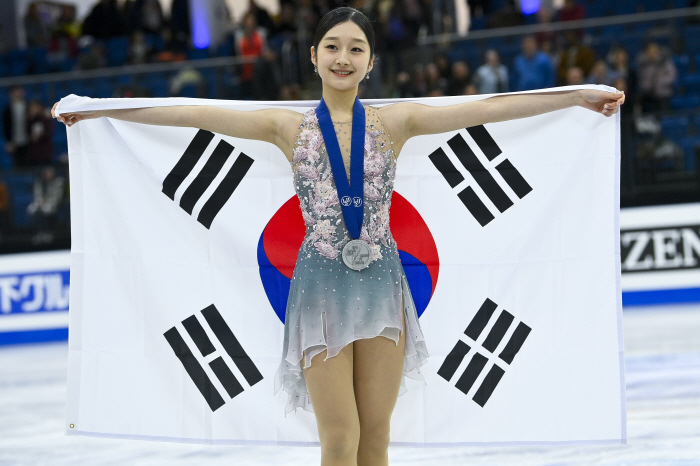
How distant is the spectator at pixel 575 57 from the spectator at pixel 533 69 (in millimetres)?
123

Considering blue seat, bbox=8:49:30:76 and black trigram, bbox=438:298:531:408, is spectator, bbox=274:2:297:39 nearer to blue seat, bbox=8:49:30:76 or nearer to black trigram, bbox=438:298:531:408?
blue seat, bbox=8:49:30:76

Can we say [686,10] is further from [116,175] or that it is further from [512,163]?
[116,175]

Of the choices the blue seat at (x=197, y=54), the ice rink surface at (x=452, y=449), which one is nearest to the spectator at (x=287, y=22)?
the blue seat at (x=197, y=54)

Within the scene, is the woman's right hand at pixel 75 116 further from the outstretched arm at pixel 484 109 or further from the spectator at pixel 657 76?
the spectator at pixel 657 76

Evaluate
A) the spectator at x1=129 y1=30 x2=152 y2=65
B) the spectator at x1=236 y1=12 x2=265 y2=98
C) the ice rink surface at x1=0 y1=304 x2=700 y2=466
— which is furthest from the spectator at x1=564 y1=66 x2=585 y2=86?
the spectator at x1=129 y1=30 x2=152 y2=65

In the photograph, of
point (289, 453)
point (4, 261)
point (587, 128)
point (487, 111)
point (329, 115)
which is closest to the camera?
point (329, 115)

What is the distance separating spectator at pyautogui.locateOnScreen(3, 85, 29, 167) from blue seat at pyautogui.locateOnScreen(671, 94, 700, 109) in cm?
758

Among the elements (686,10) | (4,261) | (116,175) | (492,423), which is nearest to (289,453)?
(492,423)

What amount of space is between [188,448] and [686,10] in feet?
24.7

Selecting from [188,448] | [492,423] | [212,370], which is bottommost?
[188,448]

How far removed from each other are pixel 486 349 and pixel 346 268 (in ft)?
3.47

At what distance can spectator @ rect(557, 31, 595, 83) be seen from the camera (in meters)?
8.55

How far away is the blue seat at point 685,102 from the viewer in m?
8.55

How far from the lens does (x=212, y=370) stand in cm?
334
